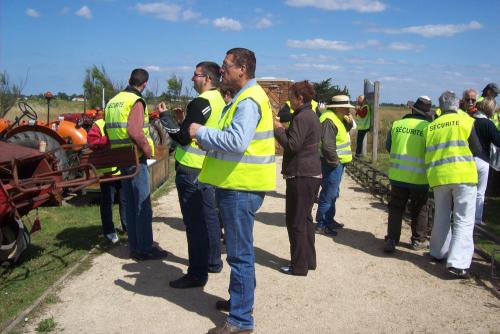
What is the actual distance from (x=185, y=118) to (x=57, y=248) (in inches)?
115

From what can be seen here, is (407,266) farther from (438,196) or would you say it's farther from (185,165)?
(185,165)

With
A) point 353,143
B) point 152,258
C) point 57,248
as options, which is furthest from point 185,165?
point 353,143

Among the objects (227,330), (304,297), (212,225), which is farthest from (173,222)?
(227,330)

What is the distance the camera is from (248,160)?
3.75 metres

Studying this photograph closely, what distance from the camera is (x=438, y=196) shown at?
5.50m

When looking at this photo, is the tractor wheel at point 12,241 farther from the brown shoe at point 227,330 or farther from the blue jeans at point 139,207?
the brown shoe at point 227,330

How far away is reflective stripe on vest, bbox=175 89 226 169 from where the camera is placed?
15.6 ft

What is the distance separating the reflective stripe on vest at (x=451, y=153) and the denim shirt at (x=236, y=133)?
8.39 ft

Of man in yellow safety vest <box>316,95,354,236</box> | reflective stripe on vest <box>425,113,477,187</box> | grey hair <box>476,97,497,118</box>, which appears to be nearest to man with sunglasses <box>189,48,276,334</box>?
reflective stripe on vest <box>425,113,477,187</box>

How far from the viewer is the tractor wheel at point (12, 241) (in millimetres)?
5500

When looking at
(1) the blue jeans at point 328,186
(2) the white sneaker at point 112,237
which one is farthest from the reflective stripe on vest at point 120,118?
(1) the blue jeans at point 328,186

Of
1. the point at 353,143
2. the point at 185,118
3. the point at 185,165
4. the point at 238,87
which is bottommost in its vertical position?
the point at 353,143

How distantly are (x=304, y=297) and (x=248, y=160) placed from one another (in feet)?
5.53

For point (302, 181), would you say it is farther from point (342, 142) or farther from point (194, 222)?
point (342, 142)
